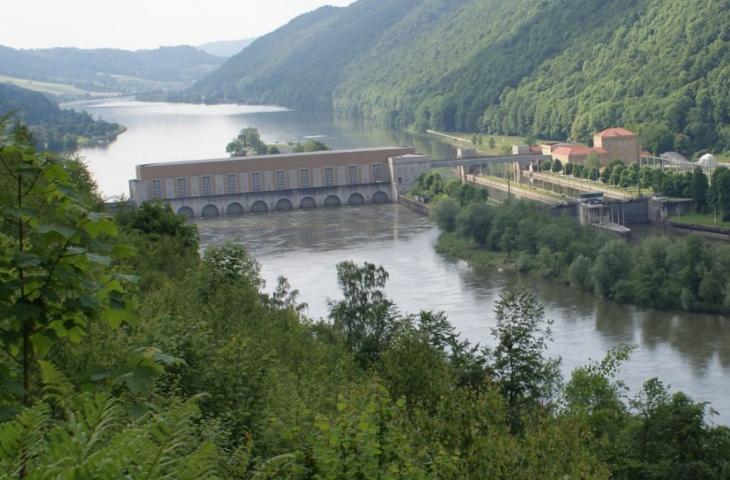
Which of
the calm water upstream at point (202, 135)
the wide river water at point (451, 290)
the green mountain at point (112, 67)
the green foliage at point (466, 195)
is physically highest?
the green mountain at point (112, 67)

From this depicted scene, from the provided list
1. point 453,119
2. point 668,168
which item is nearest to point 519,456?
point 668,168

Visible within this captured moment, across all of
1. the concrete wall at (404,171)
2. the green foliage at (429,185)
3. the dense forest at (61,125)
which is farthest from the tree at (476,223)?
the dense forest at (61,125)

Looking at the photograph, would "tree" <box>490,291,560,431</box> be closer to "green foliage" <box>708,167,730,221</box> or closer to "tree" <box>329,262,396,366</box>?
"tree" <box>329,262,396,366</box>

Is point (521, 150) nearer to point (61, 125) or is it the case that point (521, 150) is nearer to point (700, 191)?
point (700, 191)

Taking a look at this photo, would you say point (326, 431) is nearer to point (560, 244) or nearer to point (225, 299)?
point (225, 299)

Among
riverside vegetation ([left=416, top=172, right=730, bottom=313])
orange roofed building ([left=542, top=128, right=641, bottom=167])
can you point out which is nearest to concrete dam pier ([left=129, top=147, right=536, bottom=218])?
orange roofed building ([left=542, top=128, right=641, bottom=167])

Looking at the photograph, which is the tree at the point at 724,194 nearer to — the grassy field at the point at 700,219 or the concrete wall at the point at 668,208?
the grassy field at the point at 700,219
